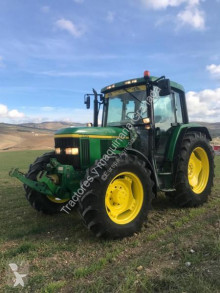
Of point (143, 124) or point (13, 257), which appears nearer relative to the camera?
point (13, 257)

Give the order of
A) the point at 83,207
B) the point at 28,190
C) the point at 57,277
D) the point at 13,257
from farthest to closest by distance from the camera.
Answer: the point at 28,190 < the point at 83,207 < the point at 13,257 < the point at 57,277

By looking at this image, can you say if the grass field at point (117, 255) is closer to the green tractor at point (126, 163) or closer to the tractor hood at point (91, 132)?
the green tractor at point (126, 163)

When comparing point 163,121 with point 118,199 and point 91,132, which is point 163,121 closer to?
point 91,132

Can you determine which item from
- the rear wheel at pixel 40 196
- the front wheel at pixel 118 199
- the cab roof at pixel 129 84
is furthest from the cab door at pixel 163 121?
the rear wheel at pixel 40 196

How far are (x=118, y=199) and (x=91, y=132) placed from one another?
1298 mm

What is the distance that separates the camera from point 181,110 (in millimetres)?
6883

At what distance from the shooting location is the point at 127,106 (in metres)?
6.13

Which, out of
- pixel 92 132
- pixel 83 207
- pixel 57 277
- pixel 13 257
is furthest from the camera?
pixel 92 132

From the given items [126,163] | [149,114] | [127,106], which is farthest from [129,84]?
[126,163]

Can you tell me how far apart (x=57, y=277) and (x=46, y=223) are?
2.14m

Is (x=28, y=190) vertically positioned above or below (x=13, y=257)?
above

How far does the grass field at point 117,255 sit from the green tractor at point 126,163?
37 cm

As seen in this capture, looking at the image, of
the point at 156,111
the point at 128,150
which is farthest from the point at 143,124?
the point at 128,150

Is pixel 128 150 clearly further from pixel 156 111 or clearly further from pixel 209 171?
pixel 209 171
